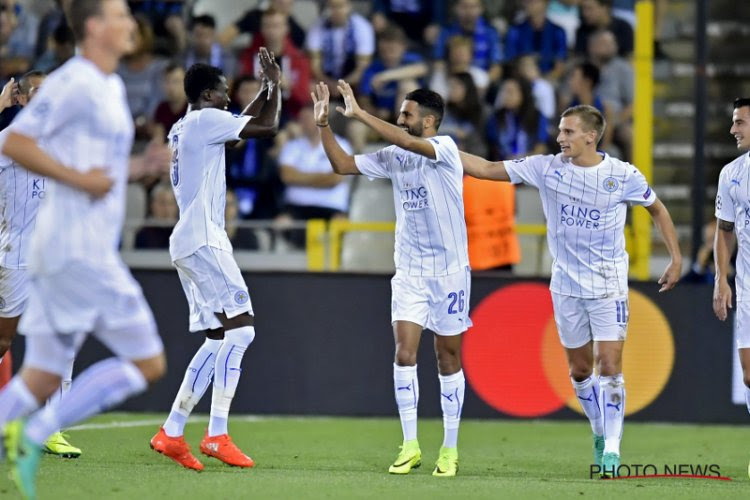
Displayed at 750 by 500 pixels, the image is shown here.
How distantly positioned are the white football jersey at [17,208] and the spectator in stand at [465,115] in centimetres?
592

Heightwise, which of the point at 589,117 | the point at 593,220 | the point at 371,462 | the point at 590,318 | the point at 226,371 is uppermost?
the point at 589,117

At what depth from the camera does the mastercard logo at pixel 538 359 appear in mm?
11695

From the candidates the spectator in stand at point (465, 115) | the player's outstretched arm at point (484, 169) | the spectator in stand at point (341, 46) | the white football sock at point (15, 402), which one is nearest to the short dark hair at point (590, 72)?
the spectator in stand at point (465, 115)

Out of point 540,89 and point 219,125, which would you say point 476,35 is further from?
point 219,125

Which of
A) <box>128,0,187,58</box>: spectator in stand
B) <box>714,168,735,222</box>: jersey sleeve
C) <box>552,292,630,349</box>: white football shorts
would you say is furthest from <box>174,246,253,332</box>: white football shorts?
<box>128,0,187,58</box>: spectator in stand

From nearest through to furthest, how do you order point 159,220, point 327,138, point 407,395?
point 327,138 < point 407,395 < point 159,220

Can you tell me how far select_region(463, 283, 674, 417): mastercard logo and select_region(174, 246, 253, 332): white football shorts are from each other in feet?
13.2

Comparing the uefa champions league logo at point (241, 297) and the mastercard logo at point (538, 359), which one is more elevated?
the uefa champions league logo at point (241, 297)

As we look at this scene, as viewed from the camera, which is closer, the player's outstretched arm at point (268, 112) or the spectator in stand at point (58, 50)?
the player's outstretched arm at point (268, 112)

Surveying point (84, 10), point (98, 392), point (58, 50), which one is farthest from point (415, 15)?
point (98, 392)

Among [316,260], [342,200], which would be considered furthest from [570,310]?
[342,200]

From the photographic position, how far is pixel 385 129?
7594mm

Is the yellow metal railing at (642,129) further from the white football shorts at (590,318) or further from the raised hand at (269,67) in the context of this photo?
the raised hand at (269,67)

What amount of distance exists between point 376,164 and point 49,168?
124 inches
